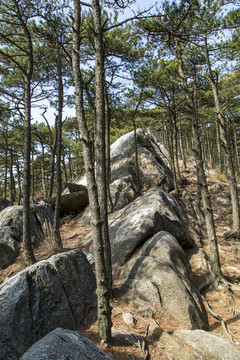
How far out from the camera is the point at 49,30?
846 cm

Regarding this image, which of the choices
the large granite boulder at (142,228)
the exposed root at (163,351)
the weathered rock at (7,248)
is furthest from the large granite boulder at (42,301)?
the weathered rock at (7,248)

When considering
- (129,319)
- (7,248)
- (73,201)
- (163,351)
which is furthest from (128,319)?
(73,201)

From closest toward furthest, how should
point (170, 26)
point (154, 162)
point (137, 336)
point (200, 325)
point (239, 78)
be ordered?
point (137, 336), point (200, 325), point (170, 26), point (239, 78), point (154, 162)

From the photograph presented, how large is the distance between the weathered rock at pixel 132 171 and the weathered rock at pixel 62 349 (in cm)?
870

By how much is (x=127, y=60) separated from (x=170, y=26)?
2.40 metres

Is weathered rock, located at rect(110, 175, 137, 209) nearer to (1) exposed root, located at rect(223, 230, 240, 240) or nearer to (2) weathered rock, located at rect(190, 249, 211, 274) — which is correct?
(2) weathered rock, located at rect(190, 249, 211, 274)

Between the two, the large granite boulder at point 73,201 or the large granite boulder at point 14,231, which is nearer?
the large granite boulder at point 14,231

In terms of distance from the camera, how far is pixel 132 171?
13547 mm

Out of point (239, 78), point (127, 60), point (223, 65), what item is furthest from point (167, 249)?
point (239, 78)

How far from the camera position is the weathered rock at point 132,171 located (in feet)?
38.4

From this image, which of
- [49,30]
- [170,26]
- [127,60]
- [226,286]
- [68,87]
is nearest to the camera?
[226,286]

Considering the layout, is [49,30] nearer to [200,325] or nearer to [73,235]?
[73,235]

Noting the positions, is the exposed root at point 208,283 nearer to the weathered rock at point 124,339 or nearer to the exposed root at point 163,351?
the exposed root at point 163,351

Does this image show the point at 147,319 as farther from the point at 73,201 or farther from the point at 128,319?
the point at 73,201
